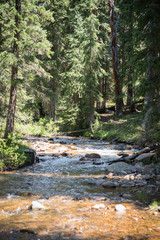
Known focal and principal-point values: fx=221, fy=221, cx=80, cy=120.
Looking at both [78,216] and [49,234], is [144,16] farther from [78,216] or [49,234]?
[49,234]

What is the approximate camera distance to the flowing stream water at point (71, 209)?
367cm

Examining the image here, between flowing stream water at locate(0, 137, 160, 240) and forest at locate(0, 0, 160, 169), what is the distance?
2.63 meters

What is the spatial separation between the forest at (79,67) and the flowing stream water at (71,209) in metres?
2.63

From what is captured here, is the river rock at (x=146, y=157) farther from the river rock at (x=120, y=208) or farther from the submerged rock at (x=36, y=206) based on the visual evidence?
the submerged rock at (x=36, y=206)

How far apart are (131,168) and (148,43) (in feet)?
15.7

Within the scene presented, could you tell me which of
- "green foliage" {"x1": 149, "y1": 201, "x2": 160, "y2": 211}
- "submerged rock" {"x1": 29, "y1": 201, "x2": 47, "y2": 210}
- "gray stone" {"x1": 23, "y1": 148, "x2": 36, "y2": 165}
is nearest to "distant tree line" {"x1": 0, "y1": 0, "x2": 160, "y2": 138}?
"gray stone" {"x1": 23, "y1": 148, "x2": 36, "y2": 165}

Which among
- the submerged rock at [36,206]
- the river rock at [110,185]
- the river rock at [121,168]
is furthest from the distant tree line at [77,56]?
the submerged rock at [36,206]

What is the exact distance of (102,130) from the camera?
20406mm

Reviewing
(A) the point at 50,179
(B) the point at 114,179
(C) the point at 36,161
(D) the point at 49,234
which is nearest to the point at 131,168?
(B) the point at 114,179

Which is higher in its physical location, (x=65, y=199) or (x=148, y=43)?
(x=148, y=43)

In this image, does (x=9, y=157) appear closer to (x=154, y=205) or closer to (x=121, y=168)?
(x=121, y=168)

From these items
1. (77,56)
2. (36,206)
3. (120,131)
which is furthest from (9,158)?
(77,56)

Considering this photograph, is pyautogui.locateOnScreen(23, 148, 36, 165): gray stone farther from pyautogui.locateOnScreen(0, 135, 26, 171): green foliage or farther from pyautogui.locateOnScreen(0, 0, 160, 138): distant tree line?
pyautogui.locateOnScreen(0, 0, 160, 138): distant tree line

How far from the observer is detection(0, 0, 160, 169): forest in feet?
27.4
